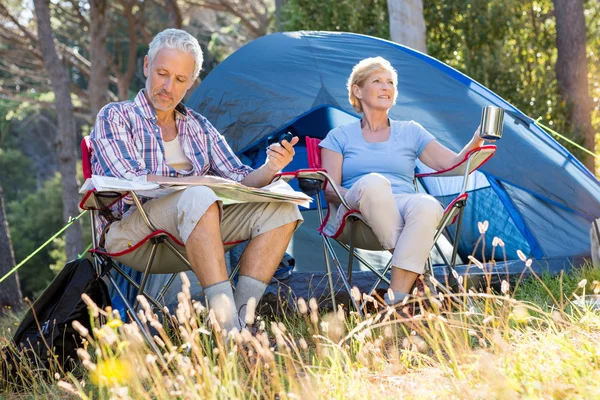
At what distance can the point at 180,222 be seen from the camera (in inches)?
92.7

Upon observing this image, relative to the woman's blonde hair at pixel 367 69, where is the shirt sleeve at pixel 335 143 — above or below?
below

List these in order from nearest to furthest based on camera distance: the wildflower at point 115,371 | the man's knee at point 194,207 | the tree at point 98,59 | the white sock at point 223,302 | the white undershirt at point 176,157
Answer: the wildflower at point 115,371 < the white sock at point 223,302 < the man's knee at point 194,207 < the white undershirt at point 176,157 < the tree at point 98,59

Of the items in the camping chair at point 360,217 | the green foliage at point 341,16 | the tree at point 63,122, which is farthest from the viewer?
the tree at point 63,122

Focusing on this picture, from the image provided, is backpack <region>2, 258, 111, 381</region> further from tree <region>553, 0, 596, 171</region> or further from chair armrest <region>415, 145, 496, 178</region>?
tree <region>553, 0, 596, 171</region>

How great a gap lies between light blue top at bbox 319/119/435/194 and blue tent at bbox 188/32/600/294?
1.39 ft

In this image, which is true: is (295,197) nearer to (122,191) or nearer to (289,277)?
(122,191)

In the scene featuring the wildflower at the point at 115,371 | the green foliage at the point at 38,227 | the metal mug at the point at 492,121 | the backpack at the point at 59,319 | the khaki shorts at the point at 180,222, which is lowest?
the green foliage at the point at 38,227

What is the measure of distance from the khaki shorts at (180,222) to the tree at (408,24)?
3.08 meters

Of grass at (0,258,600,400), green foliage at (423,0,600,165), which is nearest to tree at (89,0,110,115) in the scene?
green foliage at (423,0,600,165)

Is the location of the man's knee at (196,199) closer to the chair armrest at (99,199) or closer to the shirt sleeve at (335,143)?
the chair armrest at (99,199)

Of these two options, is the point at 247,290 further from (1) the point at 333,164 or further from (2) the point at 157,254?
(1) the point at 333,164

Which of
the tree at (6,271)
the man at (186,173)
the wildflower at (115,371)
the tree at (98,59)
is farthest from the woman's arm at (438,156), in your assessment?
the tree at (98,59)

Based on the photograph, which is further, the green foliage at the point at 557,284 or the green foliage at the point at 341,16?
the green foliage at the point at 341,16

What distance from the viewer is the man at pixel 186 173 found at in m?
2.30
